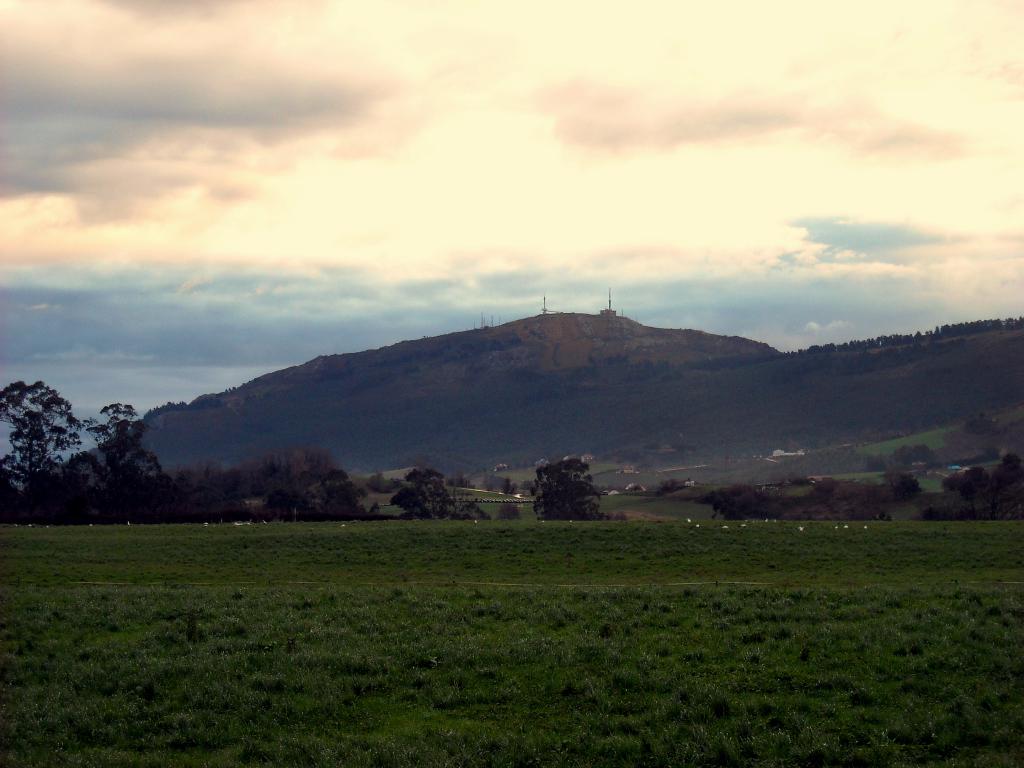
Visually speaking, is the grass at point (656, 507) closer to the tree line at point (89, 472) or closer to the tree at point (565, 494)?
the tree at point (565, 494)

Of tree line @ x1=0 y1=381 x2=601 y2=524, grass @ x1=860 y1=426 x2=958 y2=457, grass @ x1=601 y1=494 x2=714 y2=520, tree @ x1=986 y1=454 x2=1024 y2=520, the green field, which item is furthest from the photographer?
grass @ x1=860 y1=426 x2=958 y2=457

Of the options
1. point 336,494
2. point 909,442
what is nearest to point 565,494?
point 336,494

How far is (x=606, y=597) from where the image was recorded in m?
22.2

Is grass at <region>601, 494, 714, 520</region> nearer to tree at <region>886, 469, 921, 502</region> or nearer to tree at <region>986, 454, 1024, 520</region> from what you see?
tree at <region>886, 469, 921, 502</region>

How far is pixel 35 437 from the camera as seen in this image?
85.8m

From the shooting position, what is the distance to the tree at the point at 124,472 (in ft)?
274

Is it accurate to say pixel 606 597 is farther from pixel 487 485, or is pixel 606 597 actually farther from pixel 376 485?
pixel 487 485

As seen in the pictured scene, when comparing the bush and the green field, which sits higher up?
the green field

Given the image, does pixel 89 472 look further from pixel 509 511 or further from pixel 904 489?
pixel 904 489

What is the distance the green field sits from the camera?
1400cm

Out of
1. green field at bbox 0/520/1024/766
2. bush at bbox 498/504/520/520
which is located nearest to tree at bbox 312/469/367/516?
bush at bbox 498/504/520/520

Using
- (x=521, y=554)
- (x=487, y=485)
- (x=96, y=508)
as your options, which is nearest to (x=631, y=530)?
(x=521, y=554)

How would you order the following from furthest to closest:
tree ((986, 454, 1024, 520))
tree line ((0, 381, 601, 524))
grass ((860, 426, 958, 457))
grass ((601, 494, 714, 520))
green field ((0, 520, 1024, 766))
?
grass ((860, 426, 958, 457)) < grass ((601, 494, 714, 520)) < tree line ((0, 381, 601, 524)) < tree ((986, 454, 1024, 520)) < green field ((0, 520, 1024, 766))

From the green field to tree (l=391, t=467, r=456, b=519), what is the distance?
201 ft
